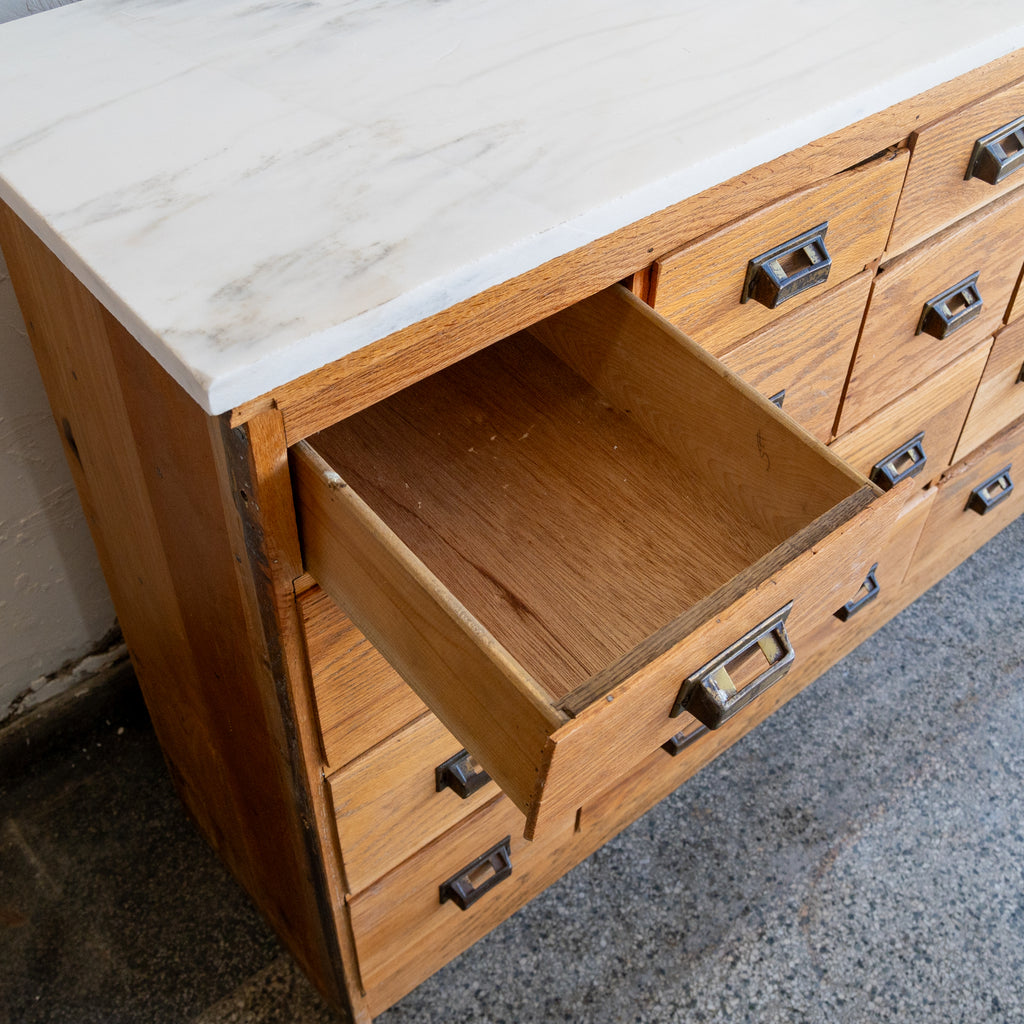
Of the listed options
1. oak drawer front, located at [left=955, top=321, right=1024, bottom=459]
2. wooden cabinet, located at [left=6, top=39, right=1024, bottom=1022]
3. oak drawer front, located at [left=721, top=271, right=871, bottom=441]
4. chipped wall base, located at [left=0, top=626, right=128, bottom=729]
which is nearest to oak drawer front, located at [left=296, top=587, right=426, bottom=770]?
wooden cabinet, located at [left=6, top=39, right=1024, bottom=1022]

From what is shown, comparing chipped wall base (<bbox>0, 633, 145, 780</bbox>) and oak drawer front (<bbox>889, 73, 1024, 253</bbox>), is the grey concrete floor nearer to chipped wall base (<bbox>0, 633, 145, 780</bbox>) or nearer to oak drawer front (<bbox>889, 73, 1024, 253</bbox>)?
chipped wall base (<bbox>0, 633, 145, 780</bbox>)

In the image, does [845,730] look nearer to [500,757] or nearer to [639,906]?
[639,906]

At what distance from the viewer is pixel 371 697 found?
791 millimetres

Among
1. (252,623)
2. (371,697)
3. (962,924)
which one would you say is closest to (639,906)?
(962,924)

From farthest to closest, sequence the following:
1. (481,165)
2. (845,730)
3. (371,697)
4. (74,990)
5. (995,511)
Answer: (995,511) < (845,730) < (74,990) < (371,697) < (481,165)

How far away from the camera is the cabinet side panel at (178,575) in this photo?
69 cm

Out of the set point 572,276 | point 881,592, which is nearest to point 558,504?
point 572,276

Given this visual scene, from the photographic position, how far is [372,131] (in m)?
0.71

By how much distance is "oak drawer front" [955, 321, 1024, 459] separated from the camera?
4.04ft

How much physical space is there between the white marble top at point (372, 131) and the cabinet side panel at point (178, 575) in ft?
0.25

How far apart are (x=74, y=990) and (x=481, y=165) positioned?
957 millimetres

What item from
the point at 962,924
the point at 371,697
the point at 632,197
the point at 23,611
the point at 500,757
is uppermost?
the point at 632,197

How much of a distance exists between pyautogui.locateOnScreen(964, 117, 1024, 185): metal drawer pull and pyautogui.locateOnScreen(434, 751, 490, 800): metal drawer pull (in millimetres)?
689

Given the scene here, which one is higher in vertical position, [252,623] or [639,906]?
[252,623]
